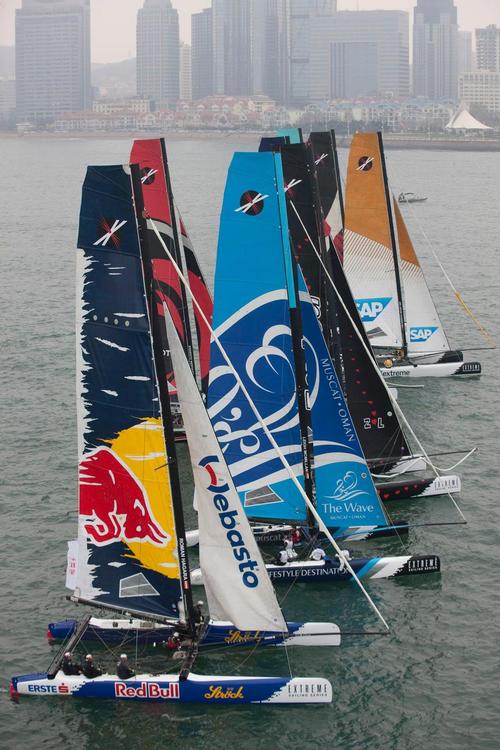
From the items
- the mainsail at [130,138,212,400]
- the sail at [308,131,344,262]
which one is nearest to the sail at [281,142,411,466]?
the mainsail at [130,138,212,400]

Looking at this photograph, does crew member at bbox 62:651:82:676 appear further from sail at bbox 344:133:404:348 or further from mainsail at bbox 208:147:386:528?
sail at bbox 344:133:404:348

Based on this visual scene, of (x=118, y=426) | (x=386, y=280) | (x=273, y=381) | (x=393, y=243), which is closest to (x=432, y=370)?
(x=386, y=280)

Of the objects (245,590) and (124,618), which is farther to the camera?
(124,618)

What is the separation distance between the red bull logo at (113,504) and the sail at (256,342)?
463 cm

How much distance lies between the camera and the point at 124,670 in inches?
889

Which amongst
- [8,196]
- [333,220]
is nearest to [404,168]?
[8,196]

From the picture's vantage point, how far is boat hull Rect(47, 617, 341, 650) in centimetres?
2377

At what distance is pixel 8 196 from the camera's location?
14050cm

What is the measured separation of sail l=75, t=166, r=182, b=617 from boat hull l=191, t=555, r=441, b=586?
4.30 metres

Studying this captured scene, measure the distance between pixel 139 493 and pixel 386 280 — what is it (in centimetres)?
2454

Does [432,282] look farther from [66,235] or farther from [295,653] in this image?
[295,653]

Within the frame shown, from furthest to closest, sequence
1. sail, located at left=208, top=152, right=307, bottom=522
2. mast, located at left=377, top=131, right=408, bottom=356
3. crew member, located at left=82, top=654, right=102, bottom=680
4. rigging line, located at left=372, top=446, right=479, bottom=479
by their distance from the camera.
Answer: mast, located at left=377, top=131, right=408, bottom=356 < rigging line, located at left=372, top=446, right=479, bottom=479 < sail, located at left=208, top=152, right=307, bottom=522 < crew member, located at left=82, top=654, right=102, bottom=680

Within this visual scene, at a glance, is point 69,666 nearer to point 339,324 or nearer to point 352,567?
point 352,567

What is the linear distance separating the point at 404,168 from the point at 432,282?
118m
